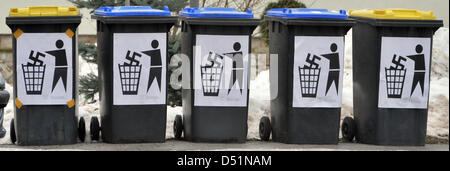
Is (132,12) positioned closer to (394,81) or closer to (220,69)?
(220,69)

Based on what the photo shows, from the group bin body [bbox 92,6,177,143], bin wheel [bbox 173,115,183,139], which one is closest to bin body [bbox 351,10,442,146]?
bin wheel [bbox 173,115,183,139]

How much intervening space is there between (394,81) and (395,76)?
0.05 metres

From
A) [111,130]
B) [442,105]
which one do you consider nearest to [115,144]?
[111,130]

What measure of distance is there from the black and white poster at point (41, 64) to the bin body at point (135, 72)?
44 centimetres

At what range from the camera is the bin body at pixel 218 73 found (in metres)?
8.39

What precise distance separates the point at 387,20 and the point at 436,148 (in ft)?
5.05

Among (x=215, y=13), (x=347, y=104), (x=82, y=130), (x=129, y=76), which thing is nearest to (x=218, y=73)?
(x=215, y=13)

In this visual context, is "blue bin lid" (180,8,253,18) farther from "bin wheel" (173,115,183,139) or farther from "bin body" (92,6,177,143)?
"bin wheel" (173,115,183,139)

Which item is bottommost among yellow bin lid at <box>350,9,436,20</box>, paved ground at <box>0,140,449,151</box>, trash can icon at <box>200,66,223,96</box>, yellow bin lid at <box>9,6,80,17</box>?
paved ground at <box>0,140,449,151</box>

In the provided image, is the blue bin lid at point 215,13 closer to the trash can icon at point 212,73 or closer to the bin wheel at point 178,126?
the trash can icon at point 212,73

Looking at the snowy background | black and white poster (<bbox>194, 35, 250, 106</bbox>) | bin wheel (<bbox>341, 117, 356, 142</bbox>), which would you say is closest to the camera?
black and white poster (<bbox>194, 35, 250, 106</bbox>)

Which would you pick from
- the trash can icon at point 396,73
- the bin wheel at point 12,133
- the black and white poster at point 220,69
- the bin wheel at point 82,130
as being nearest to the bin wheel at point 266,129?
the black and white poster at point 220,69

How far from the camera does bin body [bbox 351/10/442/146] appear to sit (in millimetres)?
8539

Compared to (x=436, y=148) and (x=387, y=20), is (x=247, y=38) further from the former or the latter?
(x=436, y=148)
